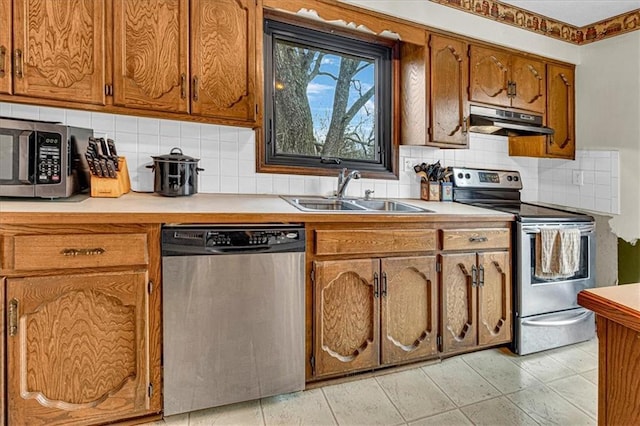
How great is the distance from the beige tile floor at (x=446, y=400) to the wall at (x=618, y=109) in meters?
1.27

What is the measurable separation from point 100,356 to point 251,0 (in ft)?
6.07

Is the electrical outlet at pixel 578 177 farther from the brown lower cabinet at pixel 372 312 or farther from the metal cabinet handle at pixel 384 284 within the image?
the metal cabinet handle at pixel 384 284

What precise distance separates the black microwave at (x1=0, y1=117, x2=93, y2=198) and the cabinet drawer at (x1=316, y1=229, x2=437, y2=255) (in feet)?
3.69

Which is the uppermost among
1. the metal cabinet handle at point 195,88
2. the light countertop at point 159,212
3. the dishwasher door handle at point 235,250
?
the metal cabinet handle at point 195,88

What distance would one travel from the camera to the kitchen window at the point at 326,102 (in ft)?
7.80

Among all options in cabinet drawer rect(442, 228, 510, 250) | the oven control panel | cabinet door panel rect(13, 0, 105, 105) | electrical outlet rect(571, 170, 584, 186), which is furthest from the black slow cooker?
electrical outlet rect(571, 170, 584, 186)

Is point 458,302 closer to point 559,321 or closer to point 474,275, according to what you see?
point 474,275

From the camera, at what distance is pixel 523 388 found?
1.86m

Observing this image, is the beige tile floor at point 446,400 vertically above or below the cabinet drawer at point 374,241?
below

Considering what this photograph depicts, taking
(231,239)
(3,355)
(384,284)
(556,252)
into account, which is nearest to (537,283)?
(556,252)

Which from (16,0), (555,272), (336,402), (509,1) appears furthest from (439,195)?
(16,0)

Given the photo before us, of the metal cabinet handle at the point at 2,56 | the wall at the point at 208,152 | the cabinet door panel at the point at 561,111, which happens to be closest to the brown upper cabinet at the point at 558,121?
the cabinet door panel at the point at 561,111

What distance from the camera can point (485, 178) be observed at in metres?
2.88

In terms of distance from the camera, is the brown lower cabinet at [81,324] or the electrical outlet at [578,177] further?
the electrical outlet at [578,177]
